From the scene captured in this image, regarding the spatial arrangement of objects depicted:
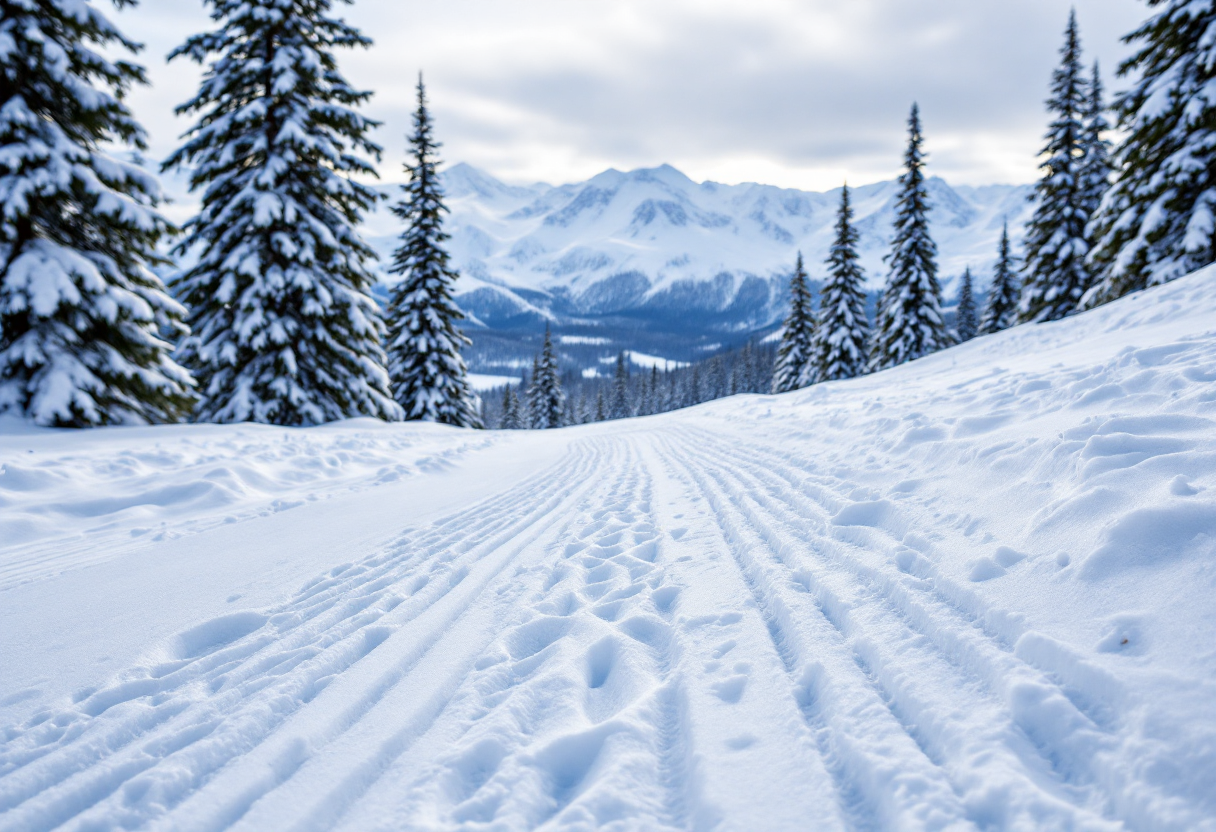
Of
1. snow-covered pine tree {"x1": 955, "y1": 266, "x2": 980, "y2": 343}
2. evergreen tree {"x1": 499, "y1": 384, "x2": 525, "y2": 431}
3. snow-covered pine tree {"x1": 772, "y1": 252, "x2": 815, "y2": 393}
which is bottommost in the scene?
evergreen tree {"x1": 499, "y1": 384, "x2": 525, "y2": 431}

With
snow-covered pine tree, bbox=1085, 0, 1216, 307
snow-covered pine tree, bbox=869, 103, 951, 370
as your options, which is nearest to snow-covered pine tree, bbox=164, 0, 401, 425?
snow-covered pine tree, bbox=1085, 0, 1216, 307

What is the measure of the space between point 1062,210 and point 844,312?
9.47 meters

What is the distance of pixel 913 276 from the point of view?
25938 millimetres

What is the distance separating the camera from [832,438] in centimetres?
713

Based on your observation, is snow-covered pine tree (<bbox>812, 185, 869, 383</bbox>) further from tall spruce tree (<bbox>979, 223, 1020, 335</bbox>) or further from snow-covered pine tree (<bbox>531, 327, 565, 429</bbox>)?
snow-covered pine tree (<bbox>531, 327, 565, 429</bbox>)

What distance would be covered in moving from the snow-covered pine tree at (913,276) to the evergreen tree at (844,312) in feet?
7.65

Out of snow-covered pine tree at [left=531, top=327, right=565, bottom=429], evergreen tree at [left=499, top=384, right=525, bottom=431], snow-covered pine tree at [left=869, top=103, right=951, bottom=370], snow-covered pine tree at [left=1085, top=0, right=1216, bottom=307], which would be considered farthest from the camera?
evergreen tree at [left=499, top=384, right=525, bottom=431]

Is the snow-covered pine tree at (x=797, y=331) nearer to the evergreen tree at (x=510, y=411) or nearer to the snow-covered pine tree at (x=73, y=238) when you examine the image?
the evergreen tree at (x=510, y=411)

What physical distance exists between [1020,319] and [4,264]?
31.1 metres

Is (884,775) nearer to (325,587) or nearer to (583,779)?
(583,779)

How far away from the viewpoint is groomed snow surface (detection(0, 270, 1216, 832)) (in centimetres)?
150

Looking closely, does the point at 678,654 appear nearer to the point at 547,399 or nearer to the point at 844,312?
the point at 844,312

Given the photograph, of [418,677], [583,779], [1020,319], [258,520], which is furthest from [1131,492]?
[1020,319]

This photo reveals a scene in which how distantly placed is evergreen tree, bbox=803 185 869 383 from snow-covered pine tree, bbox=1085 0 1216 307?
1456 centimetres
